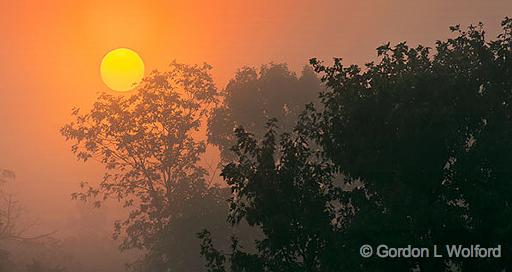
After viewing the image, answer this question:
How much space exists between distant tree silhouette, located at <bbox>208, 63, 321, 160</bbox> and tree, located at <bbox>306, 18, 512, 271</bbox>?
89.4 feet

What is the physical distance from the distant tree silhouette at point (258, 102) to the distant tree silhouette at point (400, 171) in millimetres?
27263

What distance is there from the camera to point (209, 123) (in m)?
42.4

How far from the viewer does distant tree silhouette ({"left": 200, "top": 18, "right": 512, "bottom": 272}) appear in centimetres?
1339

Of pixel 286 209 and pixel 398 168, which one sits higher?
pixel 398 168

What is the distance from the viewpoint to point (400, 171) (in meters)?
13.9

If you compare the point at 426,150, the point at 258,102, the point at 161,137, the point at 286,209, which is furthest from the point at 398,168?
the point at 258,102

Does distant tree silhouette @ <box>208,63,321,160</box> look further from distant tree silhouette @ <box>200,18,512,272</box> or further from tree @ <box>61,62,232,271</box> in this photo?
distant tree silhouette @ <box>200,18,512,272</box>

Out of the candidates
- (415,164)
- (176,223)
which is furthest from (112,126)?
(415,164)

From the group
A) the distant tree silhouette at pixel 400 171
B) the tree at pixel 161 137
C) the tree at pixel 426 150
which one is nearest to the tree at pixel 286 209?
the distant tree silhouette at pixel 400 171

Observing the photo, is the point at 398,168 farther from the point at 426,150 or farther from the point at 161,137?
the point at 161,137

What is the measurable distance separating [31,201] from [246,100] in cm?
8217

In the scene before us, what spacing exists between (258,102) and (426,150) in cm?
2908

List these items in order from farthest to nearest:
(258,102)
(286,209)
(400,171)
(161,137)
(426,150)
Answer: (258,102)
(161,137)
(286,209)
(400,171)
(426,150)

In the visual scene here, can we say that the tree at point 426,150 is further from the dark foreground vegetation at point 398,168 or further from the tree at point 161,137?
the tree at point 161,137
